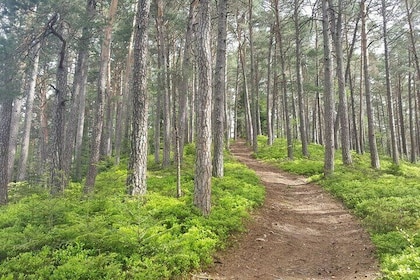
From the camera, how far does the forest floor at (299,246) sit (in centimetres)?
526

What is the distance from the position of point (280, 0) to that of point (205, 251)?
A: 1850 cm

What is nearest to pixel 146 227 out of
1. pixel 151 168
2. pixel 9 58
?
pixel 9 58

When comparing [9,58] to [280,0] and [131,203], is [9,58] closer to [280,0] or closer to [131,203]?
[131,203]

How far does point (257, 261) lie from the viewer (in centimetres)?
578

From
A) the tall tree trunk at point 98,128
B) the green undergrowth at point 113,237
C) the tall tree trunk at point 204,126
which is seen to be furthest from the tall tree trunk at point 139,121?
the tall tree trunk at point 98,128

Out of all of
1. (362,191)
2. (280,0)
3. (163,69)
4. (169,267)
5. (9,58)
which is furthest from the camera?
(280,0)

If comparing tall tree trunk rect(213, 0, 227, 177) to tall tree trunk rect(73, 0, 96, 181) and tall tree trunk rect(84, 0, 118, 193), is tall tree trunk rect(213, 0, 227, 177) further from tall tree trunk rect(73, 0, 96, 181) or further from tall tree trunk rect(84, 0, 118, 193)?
tall tree trunk rect(73, 0, 96, 181)

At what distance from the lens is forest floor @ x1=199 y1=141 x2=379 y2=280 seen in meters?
5.26

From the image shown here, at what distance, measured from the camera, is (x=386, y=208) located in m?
7.55

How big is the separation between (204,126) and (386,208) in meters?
4.78

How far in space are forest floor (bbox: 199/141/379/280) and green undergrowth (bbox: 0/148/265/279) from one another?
1.21 ft

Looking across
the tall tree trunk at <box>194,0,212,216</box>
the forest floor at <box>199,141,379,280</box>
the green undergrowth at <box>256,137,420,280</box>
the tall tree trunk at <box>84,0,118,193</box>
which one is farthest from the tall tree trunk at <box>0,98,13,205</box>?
the green undergrowth at <box>256,137,420,280</box>

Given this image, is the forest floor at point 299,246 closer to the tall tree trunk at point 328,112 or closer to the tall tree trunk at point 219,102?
the tall tree trunk at point 219,102

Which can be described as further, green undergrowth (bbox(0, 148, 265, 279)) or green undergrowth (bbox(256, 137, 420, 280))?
green undergrowth (bbox(256, 137, 420, 280))
